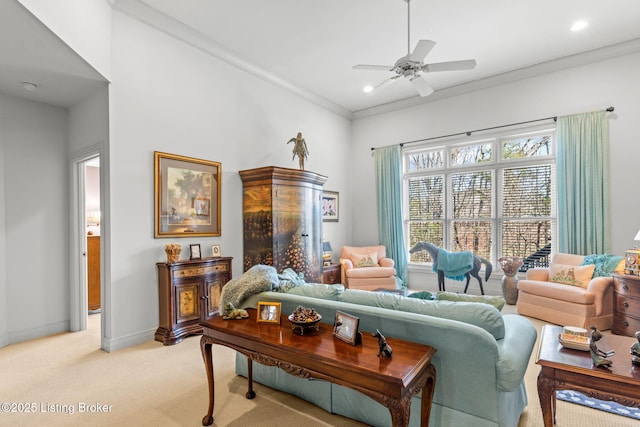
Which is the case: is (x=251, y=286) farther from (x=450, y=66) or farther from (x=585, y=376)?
(x=450, y=66)

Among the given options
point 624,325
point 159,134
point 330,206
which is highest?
point 159,134

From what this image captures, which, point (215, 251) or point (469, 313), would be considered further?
point (215, 251)

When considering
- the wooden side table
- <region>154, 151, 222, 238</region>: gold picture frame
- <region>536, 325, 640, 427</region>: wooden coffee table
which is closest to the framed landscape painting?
the wooden side table

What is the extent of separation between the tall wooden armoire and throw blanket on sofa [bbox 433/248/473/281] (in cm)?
218

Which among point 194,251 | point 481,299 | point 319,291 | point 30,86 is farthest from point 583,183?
point 30,86

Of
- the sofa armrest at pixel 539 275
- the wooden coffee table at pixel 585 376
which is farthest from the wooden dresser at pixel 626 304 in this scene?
the wooden coffee table at pixel 585 376

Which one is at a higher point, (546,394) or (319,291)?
(319,291)

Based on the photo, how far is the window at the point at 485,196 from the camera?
4.98 metres

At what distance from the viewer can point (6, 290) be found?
11.2 feet

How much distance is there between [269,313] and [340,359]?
717 millimetres

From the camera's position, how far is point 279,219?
4320 mm

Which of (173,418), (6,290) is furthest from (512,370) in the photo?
(6,290)

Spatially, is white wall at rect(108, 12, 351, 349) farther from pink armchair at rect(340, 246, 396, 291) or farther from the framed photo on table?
the framed photo on table

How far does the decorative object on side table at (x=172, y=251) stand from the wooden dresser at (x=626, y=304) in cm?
494
